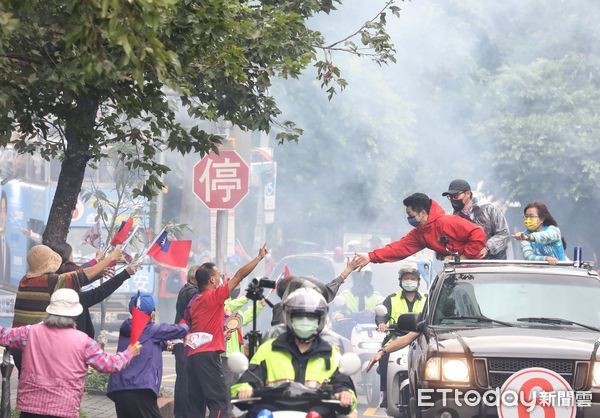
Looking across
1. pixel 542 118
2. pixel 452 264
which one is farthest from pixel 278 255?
pixel 452 264

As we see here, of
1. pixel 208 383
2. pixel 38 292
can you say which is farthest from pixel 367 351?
pixel 38 292

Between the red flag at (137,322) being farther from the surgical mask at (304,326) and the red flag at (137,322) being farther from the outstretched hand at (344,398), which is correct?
the outstretched hand at (344,398)

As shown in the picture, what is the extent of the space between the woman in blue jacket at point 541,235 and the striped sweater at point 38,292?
177 inches

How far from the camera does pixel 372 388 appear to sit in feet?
61.1

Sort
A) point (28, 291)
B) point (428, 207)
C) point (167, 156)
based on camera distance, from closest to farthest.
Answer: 1. point (28, 291)
2. point (428, 207)
3. point (167, 156)

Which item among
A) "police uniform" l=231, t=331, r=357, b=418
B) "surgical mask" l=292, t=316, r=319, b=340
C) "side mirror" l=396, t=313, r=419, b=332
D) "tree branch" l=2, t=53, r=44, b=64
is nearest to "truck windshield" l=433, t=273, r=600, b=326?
"side mirror" l=396, t=313, r=419, b=332

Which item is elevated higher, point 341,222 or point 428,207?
point 341,222

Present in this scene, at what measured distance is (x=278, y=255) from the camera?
43.9 meters

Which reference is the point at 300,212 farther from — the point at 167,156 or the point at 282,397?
the point at 282,397

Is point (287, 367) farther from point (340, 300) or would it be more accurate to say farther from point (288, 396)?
point (340, 300)

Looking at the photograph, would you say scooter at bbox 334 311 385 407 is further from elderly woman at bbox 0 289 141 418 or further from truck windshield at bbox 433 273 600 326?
elderly woman at bbox 0 289 141 418

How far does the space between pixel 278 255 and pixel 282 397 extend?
35906 millimetres

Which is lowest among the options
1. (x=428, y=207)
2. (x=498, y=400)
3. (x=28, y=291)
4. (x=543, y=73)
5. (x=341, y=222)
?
(x=498, y=400)

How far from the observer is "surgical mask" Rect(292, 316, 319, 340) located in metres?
8.16
